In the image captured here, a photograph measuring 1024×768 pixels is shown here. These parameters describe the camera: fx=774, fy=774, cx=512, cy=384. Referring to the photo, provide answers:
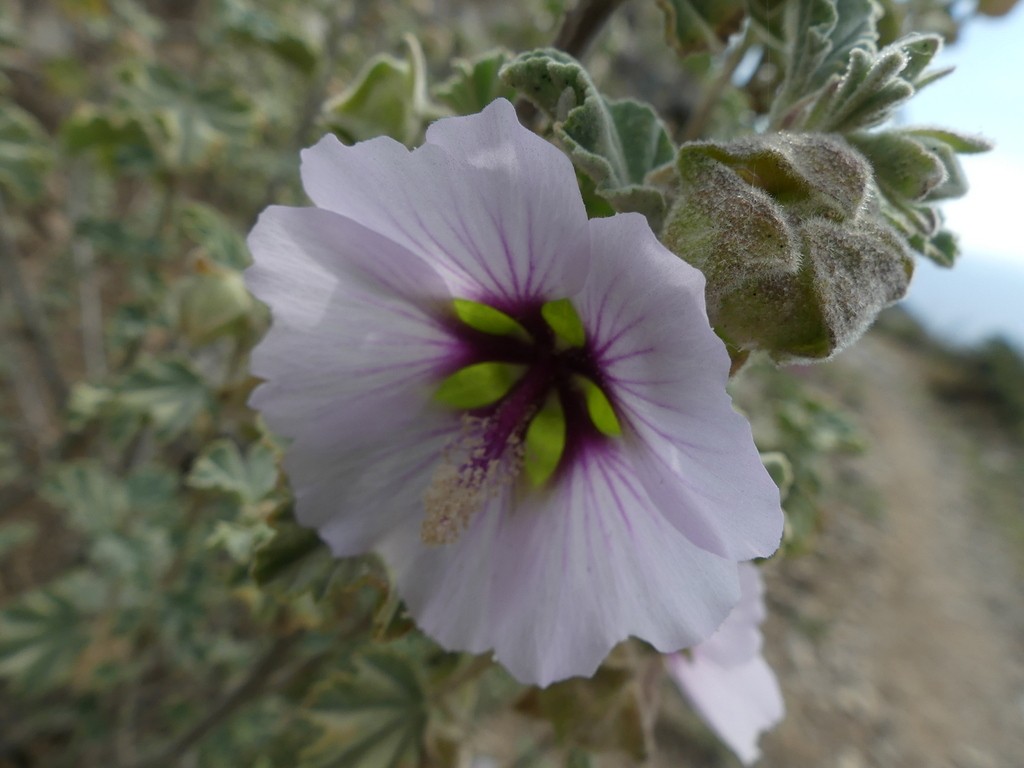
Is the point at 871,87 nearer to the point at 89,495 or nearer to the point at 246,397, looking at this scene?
the point at 246,397

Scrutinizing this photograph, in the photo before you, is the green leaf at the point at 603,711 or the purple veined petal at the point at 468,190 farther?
the green leaf at the point at 603,711

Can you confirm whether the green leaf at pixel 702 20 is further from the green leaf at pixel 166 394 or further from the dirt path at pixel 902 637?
the dirt path at pixel 902 637

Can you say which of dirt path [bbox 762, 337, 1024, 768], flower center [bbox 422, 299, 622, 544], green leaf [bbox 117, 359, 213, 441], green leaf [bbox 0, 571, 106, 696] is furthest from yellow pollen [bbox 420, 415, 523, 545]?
dirt path [bbox 762, 337, 1024, 768]

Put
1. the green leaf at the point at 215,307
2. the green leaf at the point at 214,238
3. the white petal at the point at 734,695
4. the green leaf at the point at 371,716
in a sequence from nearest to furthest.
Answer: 1. the white petal at the point at 734,695
2. the green leaf at the point at 371,716
3. the green leaf at the point at 215,307
4. the green leaf at the point at 214,238

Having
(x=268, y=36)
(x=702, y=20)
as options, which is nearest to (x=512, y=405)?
(x=702, y=20)

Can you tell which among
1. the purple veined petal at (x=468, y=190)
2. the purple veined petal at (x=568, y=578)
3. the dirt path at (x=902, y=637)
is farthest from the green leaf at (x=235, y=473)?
the dirt path at (x=902, y=637)
